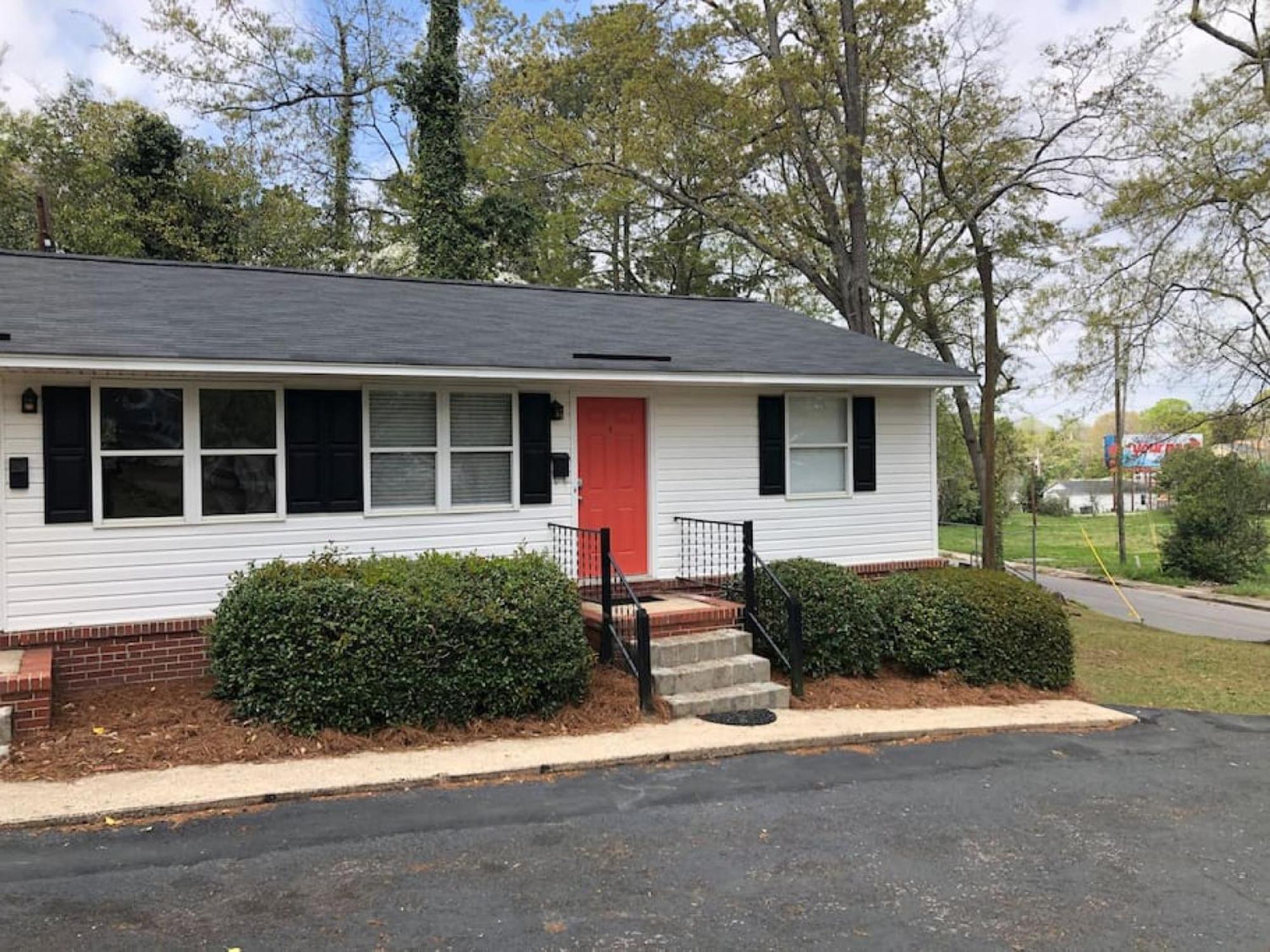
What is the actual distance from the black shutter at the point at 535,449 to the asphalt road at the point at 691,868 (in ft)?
12.3

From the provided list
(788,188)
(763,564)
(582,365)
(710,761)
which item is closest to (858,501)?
A: (763,564)

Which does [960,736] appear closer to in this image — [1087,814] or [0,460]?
[1087,814]

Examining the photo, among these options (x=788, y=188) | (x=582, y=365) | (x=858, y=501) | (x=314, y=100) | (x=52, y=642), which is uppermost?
(x=314, y=100)

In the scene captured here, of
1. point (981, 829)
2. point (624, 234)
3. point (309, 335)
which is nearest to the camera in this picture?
point (981, 829)

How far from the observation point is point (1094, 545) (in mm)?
35188

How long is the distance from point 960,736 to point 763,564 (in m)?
2.33

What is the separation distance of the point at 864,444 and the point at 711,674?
13.8 ft

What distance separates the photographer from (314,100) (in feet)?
79.9

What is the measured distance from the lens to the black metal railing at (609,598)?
23.5 feet

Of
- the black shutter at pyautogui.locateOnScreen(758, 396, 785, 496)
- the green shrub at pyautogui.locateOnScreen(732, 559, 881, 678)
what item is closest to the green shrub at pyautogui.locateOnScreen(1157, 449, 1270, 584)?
the black shutter at pyautogui.locateOnScreen(758, 396, 785, 496)

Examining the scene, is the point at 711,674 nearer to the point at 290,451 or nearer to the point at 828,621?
the point at 828,621

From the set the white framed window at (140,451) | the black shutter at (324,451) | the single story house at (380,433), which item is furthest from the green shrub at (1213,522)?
the white framed window at (140,451)

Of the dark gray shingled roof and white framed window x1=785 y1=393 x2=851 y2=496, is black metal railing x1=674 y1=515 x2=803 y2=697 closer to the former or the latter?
white framed window x1=785 y1=393 x2=851 y2=496

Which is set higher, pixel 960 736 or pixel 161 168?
pixel 161 168
